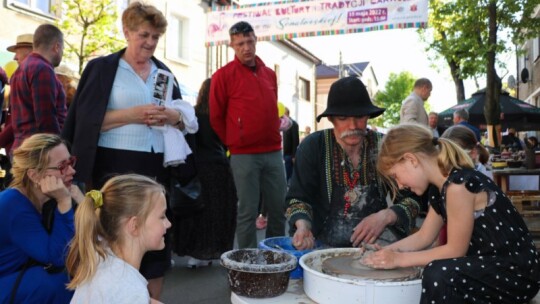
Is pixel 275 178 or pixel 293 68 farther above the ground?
pixel 293 68

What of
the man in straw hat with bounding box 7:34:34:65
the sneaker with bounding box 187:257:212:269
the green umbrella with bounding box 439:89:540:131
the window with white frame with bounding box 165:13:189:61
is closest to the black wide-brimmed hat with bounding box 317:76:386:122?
the sneaker with bounding box 187:257:212:269

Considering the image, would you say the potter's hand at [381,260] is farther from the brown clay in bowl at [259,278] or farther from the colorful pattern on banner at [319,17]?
the colorful pattern on banner at [319,17]

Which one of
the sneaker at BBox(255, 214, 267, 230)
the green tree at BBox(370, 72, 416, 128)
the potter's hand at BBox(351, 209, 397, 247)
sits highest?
the green tree at BBox(370, 72, 416, 128)

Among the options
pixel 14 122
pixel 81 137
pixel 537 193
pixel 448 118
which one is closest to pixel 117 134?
pixel 81 137

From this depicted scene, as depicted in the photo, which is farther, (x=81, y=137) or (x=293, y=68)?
(x=293, y=68)

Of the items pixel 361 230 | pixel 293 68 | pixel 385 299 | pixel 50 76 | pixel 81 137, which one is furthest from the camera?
pixel 293 68

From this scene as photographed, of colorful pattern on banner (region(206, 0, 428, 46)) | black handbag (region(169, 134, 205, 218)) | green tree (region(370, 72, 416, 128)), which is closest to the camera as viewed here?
black handbag (region(169, 134, 205, 218))

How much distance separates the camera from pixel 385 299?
149cm

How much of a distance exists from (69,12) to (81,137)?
23.3 ft

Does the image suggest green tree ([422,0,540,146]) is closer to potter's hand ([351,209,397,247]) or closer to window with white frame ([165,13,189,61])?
window with white frame ([165,13,189,61])

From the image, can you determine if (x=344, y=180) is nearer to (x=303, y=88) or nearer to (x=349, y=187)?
(x=349, y=187)

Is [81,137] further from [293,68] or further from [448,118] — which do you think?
[293,68]

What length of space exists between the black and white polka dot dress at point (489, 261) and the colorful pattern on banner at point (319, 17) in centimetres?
770

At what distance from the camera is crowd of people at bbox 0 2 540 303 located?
1.88m
